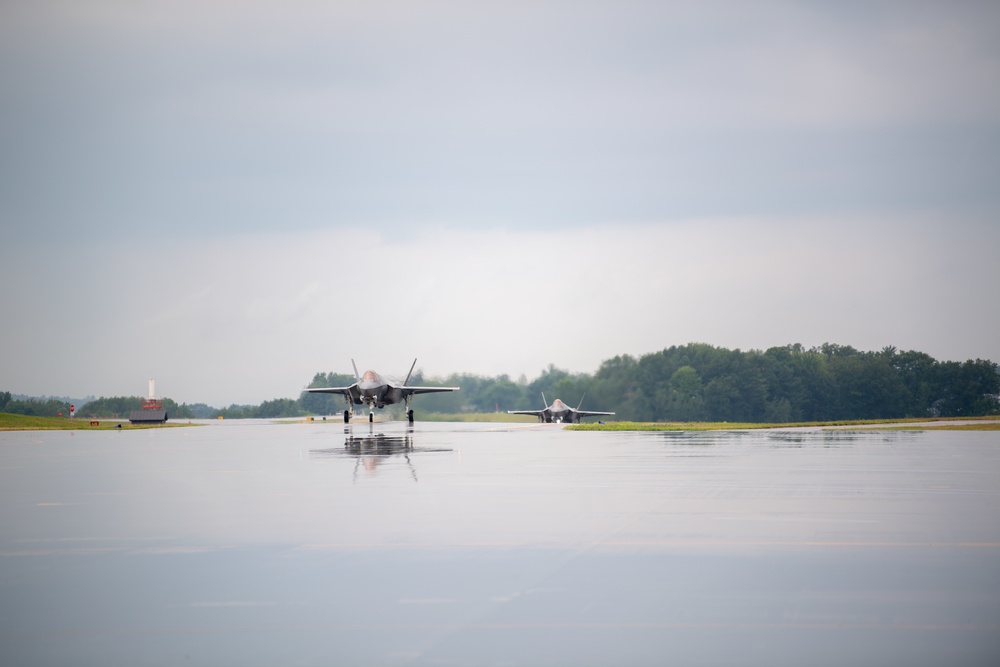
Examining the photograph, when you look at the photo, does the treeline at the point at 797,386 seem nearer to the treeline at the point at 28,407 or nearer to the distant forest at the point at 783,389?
the distant forest at the point at 783,389

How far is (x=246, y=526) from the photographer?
11.1 meters

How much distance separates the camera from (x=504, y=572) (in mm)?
8070

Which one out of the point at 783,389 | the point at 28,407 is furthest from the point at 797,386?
the point at 28,407

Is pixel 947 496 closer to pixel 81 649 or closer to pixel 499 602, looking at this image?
pixel 499 602

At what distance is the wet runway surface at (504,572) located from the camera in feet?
19.4

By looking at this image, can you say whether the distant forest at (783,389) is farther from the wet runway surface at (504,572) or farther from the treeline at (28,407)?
the wet runway surface at (504,572)

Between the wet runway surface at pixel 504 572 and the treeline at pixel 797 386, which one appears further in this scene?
the treeline at pixel 797 386

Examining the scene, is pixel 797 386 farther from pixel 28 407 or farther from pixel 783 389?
pixel 28 407

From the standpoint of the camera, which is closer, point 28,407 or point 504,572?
point 504,572

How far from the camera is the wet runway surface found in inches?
233

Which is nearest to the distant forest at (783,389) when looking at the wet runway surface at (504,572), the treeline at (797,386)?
the treeline at (797,386)

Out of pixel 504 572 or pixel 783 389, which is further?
pixel 783 389

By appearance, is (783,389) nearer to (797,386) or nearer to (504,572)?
(797,386)

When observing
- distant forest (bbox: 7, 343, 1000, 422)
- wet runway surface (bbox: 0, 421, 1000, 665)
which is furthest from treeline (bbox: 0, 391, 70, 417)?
wet runway surface (bbox: 0, 421, 1000, 665)
